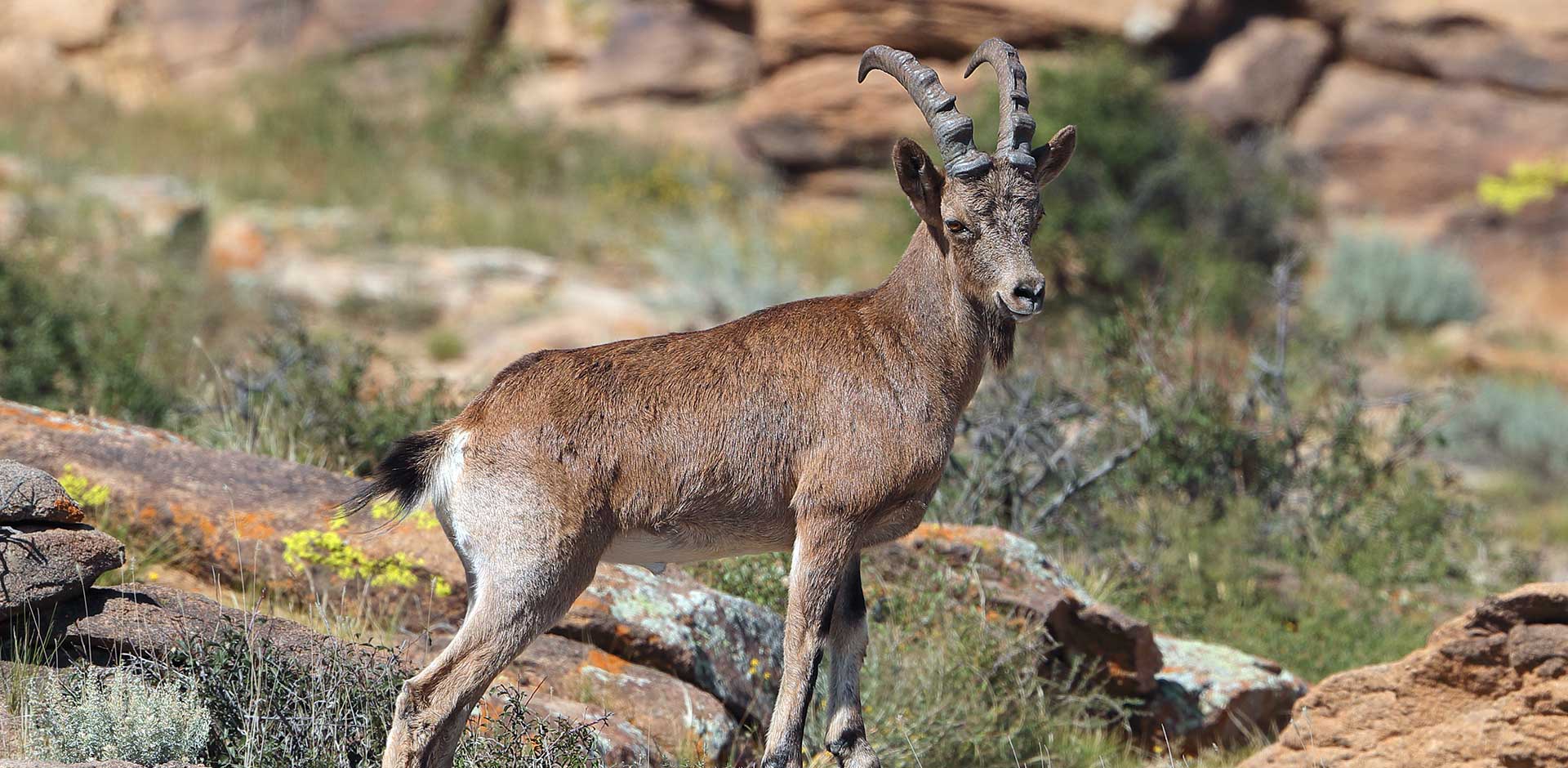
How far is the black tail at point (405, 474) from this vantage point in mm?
4957

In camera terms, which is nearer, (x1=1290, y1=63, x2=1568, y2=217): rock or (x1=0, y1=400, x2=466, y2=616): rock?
(x1=0, y1=400, x2=466, y2=616): rock

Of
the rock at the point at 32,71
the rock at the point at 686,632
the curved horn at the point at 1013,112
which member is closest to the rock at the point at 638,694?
the rock at the point at 686,632

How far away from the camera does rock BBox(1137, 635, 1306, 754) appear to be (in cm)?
746

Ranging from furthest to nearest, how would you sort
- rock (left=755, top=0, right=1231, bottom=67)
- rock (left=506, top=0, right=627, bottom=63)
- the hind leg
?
rock (left=506, top=0, right=627, bottom=63)
rock (left=755, top=0, right=1231, bottom=67)
the hind leg

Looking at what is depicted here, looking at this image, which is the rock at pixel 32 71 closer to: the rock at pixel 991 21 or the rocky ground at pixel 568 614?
the rock at pixel 991 21

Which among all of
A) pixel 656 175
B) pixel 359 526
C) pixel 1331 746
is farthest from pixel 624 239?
pixel 1331 746

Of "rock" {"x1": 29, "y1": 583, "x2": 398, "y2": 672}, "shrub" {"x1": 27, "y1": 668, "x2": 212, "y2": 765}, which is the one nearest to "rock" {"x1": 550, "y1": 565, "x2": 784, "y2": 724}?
"rock" {"x1": 29, "y1": 583, "x2": 398, "y2": 672}

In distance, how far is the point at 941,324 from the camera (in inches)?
218

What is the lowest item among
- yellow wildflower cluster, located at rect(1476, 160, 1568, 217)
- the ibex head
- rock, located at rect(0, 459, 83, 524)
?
yellow wildflower cluster, located at rect(1476, 160, 1568, 217)

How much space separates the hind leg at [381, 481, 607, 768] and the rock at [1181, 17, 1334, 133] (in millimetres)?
18076

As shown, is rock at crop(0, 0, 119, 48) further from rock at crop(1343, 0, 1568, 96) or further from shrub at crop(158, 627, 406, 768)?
shrub at crop(158, 627, 406, 768)

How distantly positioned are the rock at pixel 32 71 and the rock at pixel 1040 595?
19810 millimetres

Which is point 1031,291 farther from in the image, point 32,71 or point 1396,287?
point 32,71

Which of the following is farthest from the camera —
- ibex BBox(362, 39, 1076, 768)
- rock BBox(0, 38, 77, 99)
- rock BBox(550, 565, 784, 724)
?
rock BBox(0, 38, 77, 99)
